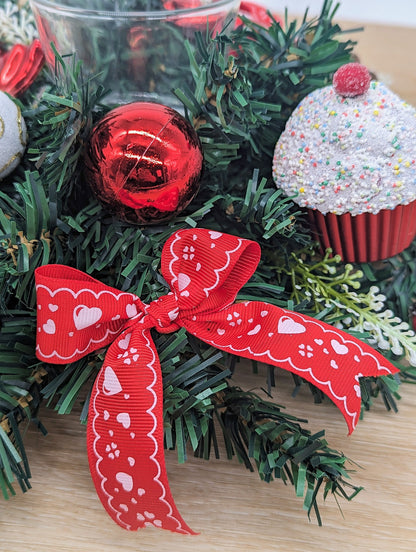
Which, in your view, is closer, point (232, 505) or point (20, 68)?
point (232, 505)

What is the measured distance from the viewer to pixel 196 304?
35 centimetres

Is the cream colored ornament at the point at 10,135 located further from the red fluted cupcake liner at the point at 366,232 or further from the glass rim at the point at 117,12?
the red fluted cupcake liner at the point at 366,232

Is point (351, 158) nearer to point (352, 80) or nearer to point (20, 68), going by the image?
point (352, 80)

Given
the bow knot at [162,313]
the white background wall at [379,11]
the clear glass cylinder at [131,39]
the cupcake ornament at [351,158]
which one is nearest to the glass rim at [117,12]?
the clear glass cylinder at [131,39]

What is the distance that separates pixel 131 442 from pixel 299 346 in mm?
119

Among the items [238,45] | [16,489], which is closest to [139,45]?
[238,45]

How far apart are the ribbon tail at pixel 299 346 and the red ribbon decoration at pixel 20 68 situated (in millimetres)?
267

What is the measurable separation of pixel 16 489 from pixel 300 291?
24cm

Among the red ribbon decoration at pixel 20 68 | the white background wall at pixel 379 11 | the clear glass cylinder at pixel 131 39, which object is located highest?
the white background wall at pixel 379 11

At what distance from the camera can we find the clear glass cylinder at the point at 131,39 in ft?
1.37

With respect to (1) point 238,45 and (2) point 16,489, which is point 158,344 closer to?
(2) point 16,489

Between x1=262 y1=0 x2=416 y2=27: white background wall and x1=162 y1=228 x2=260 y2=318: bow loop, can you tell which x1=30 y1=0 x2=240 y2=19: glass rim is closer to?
x1=162 y1=228 x2=260 y2=318: bow loop

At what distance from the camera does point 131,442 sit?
1.05 ft

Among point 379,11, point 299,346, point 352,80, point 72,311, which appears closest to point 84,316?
point 72,311
